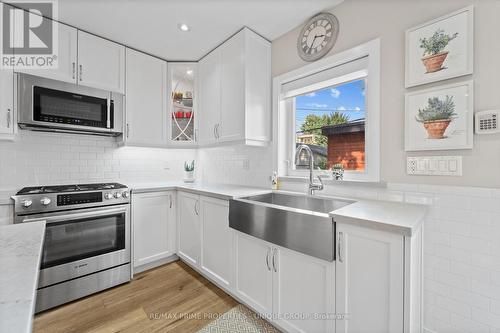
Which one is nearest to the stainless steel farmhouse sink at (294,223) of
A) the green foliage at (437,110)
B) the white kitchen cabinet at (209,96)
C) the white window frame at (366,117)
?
the white window frame at (366,117)

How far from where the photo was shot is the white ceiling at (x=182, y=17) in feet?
5.93

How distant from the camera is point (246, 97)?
2.09 meters

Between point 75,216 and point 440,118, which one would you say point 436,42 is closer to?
point 440,118

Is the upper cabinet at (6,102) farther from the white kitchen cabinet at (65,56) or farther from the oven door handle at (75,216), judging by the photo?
the oven door handle at (75,216)

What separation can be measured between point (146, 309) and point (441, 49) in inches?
107

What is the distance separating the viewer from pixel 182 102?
9.30 feet

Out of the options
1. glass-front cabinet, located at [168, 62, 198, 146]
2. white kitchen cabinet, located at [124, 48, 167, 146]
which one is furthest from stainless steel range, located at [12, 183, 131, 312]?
glass-front cabinet, located at [168, 62, 198, 146]

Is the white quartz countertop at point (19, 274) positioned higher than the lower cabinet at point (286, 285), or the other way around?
the white quartz countertop at point (19, 274)

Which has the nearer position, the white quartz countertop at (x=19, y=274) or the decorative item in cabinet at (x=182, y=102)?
A: the white quartz countertop at (x=19, y=274)

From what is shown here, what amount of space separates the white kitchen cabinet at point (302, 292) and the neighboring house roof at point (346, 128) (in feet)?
3.70

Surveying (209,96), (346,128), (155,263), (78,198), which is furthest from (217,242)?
(209,96)

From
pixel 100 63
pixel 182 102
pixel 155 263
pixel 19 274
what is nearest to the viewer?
pixel 19 274

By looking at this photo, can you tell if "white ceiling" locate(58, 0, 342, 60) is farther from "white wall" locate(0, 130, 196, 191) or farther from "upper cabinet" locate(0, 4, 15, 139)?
"white wall" locate(0, 130, 196, 191)

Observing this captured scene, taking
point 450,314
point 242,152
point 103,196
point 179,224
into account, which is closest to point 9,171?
point 103,196
